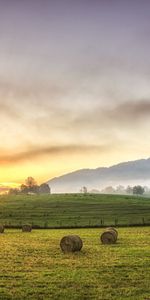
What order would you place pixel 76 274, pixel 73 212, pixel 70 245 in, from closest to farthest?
pixel 76 274 → pixel 70 245 → pixel 73 212

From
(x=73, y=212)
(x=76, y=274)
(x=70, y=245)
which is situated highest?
(x=73, y=212)

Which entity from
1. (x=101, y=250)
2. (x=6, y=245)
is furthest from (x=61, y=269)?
(x=6, y=245)

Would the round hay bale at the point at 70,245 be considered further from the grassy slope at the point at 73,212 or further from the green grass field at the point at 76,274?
the grassy slope at the point at 73,212

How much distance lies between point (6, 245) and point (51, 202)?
95.6 m

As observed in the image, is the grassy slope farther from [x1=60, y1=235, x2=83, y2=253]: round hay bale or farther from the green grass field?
the green grass field

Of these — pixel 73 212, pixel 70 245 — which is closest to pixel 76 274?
pixel 70 245

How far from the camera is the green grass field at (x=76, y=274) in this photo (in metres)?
19.7

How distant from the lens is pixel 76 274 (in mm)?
Answer: 23953

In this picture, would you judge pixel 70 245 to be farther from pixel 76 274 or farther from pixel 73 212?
pixel 73 212

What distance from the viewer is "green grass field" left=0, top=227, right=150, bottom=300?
19.7 meters

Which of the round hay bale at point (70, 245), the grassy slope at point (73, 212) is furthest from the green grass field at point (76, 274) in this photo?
the grassy slope at point (73, 212)

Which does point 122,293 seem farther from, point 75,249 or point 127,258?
point 75,249

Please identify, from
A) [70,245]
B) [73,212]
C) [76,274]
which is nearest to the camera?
[76,274]

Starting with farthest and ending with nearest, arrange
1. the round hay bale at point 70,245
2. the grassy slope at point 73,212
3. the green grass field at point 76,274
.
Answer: the grassy slope at point 73,212
the round hay bale at point 70,245
the green grass field at point 76,274
